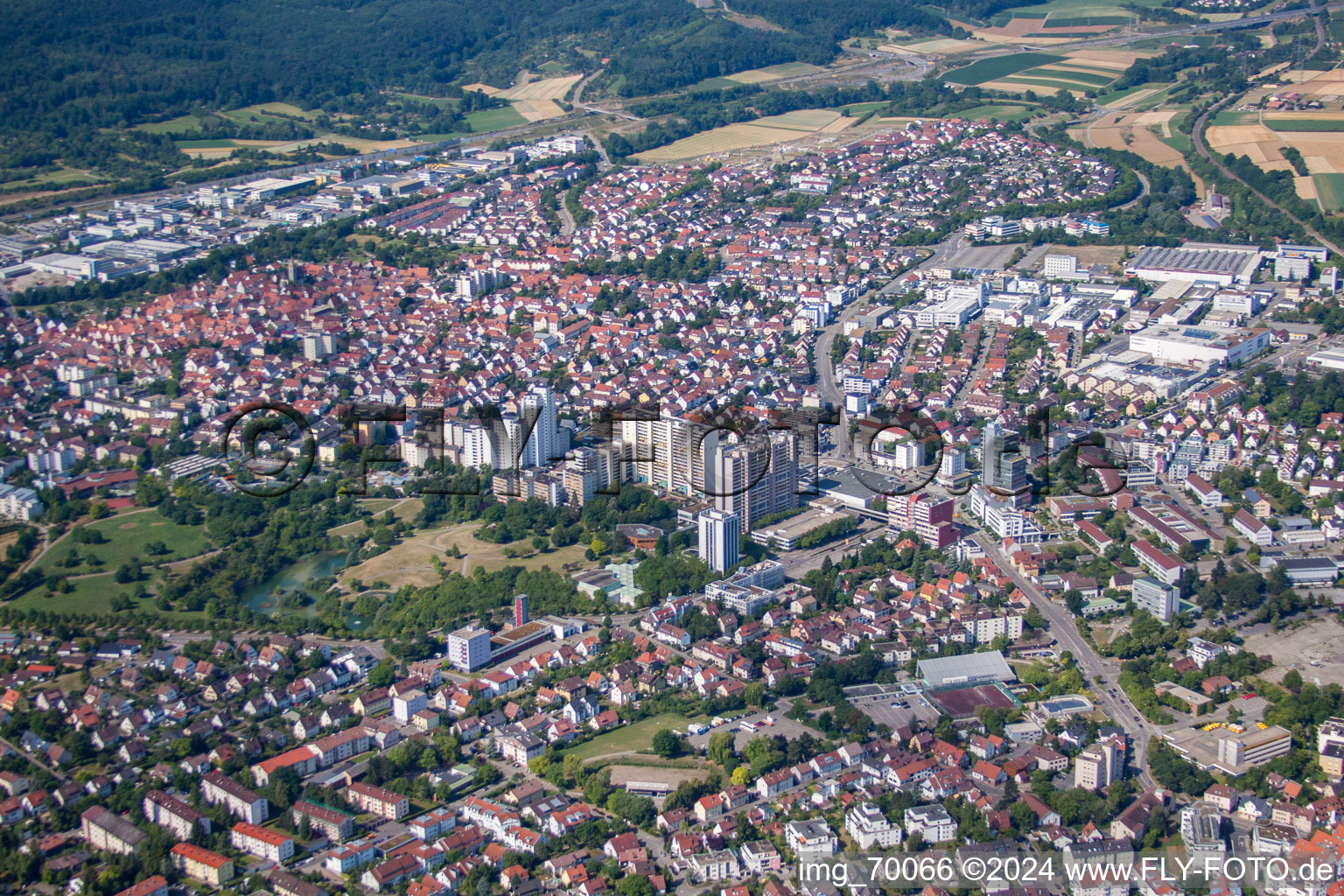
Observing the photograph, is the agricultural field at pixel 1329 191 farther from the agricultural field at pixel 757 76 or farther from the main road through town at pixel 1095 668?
the agricultural field at pixel 757 76

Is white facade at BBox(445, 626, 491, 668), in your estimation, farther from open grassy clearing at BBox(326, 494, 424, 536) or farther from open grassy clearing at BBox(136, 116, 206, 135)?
open grassy clearing at BBox(136, 116, 206, 135)

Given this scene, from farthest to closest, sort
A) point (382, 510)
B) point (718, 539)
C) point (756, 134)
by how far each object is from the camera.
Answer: point (756, 134) → point (382, 510) → point (718, 539)

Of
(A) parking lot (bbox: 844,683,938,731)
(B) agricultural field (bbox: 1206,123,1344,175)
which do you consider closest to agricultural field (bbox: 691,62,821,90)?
(B) agricultural field (bbox: 1206,123,1344,175)

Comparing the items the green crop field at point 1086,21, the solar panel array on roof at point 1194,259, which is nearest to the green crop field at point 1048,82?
the green crop field at point 1086,21

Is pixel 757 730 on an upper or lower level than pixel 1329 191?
lower

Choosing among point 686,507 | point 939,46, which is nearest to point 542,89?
point 939,46

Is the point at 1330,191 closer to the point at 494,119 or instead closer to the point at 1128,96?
the point at 1128,96
